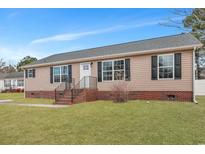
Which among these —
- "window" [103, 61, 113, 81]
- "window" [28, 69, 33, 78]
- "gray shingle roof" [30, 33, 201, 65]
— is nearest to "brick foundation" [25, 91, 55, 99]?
"window" [28, 69, 33, 78]

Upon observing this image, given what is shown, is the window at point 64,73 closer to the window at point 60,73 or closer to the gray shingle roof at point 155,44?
the window at point 60,73

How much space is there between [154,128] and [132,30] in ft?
46.3

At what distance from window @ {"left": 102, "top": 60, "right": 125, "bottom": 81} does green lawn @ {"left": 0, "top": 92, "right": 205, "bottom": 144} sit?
17.6 feet

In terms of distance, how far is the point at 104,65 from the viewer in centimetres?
1448

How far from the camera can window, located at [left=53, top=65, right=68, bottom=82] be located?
54.3 feet

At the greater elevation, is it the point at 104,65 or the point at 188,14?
the point at 188,14

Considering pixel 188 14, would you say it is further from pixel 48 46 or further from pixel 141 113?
pixel 141 113

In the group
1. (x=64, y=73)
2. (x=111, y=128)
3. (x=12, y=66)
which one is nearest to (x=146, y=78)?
(x=64, y=73)

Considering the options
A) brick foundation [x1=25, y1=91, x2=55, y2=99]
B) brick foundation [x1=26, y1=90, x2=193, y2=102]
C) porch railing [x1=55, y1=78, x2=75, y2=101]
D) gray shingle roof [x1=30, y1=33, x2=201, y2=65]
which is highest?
gray shingle roof [x1=30, y1=33, x2=201, y2=65]

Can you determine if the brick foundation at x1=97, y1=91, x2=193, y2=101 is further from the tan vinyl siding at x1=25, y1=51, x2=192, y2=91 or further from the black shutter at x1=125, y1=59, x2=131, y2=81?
the black shutter at x1=125, y1=59, x2=131, y2=81

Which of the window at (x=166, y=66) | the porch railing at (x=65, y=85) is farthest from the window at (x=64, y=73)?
the window at (x=166, y=66)

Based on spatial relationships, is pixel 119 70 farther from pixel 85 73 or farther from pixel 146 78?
pixel 85 73

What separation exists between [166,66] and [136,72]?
1.90m
